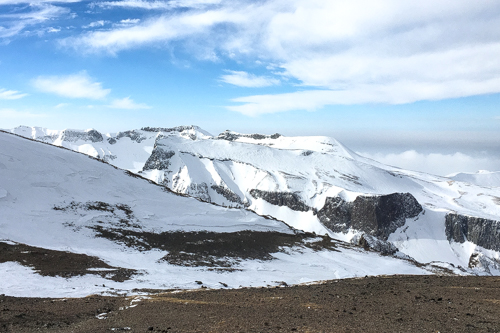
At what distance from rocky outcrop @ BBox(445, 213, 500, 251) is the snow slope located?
176 m

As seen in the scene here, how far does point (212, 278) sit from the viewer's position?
32.0 metres

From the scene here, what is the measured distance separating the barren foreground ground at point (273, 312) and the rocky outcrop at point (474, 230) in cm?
20316

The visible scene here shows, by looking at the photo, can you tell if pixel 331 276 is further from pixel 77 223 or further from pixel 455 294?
pixel 77 223

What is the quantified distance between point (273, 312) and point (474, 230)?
8610 inches

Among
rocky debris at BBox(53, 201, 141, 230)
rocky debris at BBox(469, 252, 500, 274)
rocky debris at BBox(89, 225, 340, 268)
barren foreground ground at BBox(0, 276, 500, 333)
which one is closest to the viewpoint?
barren foreground ground at BBox(0, 276, 500, 333)

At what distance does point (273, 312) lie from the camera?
17.1m

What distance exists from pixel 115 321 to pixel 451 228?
222 metres

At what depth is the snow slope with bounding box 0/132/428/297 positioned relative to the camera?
28.4m

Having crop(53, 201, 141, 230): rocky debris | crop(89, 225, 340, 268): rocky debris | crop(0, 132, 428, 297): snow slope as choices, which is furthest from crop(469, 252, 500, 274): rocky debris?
crop(53, 201, 141, 230): rocky debris

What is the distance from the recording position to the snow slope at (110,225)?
28.4 metres

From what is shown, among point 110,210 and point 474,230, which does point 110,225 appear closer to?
point 110,210

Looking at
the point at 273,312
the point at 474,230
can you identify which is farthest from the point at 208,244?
the point at 474,230

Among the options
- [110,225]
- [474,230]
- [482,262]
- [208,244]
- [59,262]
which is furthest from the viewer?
[474,230]

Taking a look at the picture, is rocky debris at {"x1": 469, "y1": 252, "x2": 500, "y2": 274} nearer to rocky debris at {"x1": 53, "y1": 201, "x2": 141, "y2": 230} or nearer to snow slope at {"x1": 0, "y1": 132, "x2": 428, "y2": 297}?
snow slope at {"x1": 0, "y1": 132, "x2": 428, "y2": 297}
